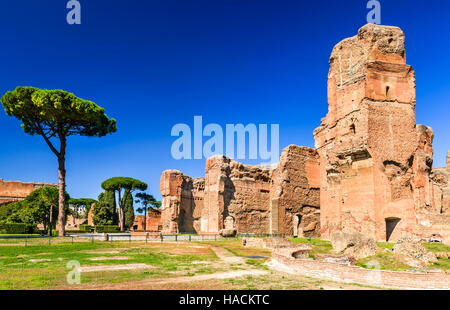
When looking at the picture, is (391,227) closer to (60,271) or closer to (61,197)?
(60,271)

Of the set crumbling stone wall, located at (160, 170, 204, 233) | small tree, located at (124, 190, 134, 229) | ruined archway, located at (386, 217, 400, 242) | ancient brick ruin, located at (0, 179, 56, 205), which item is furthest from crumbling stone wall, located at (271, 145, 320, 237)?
ancient brick ruin, located at (0, 179, 56, 205)

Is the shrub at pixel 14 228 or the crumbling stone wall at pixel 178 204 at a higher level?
the crumbling stone wall at pixel 178 204

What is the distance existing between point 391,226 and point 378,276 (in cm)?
1435

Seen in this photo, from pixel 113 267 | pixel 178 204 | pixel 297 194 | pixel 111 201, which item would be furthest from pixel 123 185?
pixel 113 267

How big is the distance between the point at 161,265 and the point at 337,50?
20.1m

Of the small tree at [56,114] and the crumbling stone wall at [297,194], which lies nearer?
the small tree at [56,114]

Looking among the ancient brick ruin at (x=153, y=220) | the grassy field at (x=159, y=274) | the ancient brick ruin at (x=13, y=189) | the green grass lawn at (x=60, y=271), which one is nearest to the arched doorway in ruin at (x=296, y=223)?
the grassy field at (x=159, y=274)

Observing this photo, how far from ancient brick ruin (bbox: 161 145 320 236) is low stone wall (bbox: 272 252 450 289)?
18.7 meters

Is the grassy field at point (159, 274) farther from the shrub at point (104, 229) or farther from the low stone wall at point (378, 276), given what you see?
the shrub at point (104, 229)

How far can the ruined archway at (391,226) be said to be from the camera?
20.4 meters

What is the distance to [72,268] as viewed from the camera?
9.69m

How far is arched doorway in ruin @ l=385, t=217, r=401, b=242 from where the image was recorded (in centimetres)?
2041

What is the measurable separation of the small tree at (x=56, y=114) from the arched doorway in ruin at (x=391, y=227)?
20.3 meters
